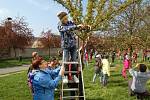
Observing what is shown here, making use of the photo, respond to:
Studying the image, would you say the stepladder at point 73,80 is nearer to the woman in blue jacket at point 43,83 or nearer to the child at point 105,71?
the woman in blue jacket at point 43,83

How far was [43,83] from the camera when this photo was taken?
29.2 ft

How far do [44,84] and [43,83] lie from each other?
4 cm

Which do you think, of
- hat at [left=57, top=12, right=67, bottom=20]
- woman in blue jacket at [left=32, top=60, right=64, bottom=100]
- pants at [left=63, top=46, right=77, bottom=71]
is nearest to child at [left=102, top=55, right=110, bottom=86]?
pants at [left=63, top=46, right=77, bottom=71]

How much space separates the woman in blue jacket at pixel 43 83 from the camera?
8.90m

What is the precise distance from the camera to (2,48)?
58.2 meters

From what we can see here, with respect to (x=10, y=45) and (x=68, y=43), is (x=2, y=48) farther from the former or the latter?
(x=68, y=43)

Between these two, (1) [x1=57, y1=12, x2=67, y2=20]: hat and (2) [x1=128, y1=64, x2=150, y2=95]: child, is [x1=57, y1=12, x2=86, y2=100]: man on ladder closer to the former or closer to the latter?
(1) [x1=57, y1=12, x2=67, y2=20]: hat

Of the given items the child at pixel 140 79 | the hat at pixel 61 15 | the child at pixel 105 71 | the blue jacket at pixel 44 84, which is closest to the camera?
the blue jacket at pixel 44 84

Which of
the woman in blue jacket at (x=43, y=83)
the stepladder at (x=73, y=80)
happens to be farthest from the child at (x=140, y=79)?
the woman in blue jacket at (x=43, y=83)

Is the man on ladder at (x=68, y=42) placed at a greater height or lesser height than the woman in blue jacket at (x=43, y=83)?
greater

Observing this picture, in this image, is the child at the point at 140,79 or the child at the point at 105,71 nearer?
the child at the point at 140,79

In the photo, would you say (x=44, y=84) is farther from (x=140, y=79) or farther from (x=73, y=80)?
(x=140, y=79)

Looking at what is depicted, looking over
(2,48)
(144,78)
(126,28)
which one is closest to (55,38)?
(2,48)

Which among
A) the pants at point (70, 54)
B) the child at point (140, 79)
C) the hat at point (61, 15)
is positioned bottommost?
the child at point (140, 79)
